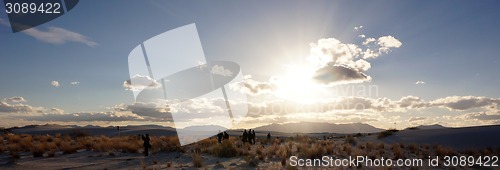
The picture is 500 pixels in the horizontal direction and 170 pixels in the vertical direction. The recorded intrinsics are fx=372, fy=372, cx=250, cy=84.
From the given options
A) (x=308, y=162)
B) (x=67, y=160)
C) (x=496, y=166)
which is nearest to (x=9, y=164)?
(x=67, y=160)

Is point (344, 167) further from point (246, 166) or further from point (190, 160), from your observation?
point (190, 160)

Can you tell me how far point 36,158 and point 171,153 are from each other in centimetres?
777

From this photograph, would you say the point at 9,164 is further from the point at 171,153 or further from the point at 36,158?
the point at 171,153

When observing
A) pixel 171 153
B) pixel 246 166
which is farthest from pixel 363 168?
pixel 171 153

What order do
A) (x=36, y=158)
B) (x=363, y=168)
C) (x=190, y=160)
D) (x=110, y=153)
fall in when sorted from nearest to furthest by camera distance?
(x=363, y=168) < (x=190, y=160) < (x=36, y=158) < (x=110, y=153)

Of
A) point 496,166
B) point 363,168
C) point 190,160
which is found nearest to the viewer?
point 363,168

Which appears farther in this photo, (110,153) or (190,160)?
(110,153)

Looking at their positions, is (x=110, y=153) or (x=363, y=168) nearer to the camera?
Result: (x=363, y=168)

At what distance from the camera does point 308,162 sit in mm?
18578

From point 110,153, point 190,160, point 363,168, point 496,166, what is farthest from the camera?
point 110,153

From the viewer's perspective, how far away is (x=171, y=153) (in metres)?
23.8

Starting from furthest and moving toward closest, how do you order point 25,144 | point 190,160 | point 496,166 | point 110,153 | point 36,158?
point 25,144 → point 110,153 → point 36,158 → point 190,160 → point 496,166

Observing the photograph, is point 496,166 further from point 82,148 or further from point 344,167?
point 82,148

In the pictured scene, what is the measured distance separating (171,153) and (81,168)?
686cm
